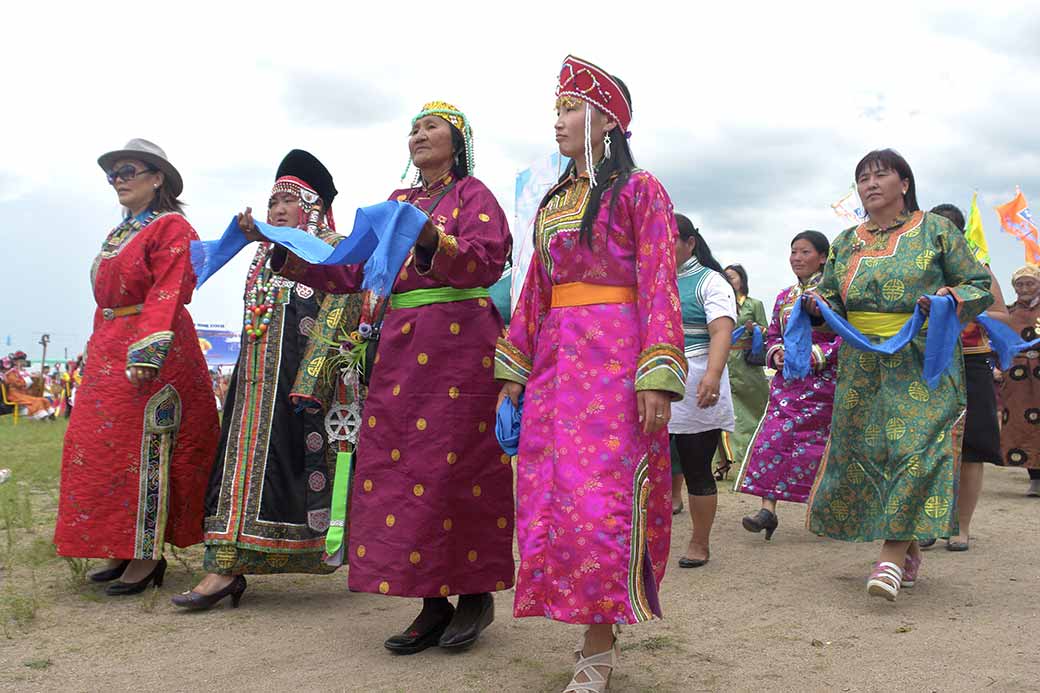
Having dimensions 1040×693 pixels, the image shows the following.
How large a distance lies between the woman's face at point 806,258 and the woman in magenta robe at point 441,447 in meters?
3.03

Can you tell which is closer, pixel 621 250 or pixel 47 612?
pixel 621 250

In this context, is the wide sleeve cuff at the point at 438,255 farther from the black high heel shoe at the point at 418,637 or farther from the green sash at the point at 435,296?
the black high heel shoe at the point at 418,637

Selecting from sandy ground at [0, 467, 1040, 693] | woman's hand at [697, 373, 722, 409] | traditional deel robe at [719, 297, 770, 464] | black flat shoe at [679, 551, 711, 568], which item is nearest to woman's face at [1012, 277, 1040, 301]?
traditional deel robe at [719, 297, 770, 464]

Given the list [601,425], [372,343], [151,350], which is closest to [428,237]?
[601,425]

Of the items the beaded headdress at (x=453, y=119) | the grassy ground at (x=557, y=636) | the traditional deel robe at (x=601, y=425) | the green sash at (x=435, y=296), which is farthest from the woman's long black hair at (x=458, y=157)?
the grassy ground at (x=557, y=636)

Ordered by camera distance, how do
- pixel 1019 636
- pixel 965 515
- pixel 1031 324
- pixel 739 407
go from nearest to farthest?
1. pixel 1019 636
2. pixel 965 515
3. pixel 1031 324
4. pixel 739 407

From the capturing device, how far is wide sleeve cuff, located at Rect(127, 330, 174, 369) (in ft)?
13.4

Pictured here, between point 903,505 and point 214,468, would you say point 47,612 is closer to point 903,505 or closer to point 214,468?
point 214,468

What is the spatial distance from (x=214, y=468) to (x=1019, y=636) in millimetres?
3533

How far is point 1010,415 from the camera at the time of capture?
26.9ft

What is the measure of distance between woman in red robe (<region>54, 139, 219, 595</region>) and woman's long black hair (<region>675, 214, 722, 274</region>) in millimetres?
2622

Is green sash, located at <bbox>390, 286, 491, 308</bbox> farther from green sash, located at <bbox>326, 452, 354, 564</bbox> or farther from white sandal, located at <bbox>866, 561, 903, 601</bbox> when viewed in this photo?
white sandal, located at <bbox>866, 561, 903, 601</bbox>

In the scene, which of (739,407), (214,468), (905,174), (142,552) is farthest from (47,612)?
(739,407)

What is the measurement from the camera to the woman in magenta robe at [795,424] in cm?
568
